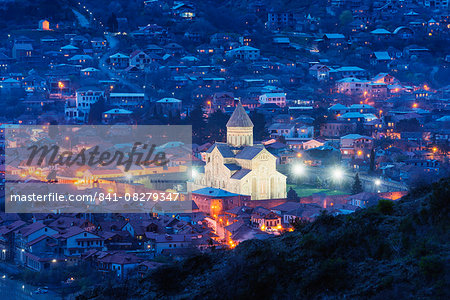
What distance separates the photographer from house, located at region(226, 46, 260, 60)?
49.8m

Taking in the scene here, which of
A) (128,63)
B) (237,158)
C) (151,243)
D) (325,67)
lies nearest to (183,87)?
(128,63)

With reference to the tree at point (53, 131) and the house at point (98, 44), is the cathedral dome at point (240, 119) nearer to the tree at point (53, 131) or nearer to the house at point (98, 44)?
the tree at point (53, 131)

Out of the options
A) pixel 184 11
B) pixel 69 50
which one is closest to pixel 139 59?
pixel 69 50

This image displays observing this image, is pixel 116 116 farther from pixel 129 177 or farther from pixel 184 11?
pixel 184 11

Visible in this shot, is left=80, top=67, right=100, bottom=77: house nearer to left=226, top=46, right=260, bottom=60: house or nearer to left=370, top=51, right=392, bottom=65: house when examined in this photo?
left=226, top=46, right=260, bottom=60: house

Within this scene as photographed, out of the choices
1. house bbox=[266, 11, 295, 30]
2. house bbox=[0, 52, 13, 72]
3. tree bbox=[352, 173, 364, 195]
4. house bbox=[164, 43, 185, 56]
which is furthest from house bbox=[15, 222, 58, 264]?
house bbox=[266, 11, 295, 30]

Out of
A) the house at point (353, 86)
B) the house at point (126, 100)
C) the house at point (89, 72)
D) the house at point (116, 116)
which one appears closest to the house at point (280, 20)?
the house at point (353, 86)

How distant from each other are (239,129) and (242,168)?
4.56 feet

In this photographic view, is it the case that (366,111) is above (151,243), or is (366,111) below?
above

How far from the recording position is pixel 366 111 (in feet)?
142

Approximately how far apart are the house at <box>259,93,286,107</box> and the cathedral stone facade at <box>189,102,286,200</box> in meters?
13.7

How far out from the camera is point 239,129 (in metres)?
29.5

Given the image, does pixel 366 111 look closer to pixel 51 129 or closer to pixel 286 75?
pixel 286 75

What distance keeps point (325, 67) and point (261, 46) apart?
17.3 ft
